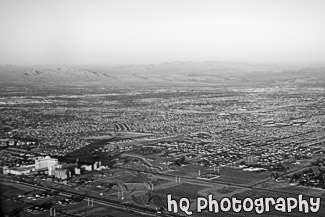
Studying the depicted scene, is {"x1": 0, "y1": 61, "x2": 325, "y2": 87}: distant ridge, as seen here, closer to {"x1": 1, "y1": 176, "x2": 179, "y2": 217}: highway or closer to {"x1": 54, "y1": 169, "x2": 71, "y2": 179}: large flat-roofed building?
{"x1": 54, "y1": 169, "x2": 71, "y2": 179}: large flat-roofed building

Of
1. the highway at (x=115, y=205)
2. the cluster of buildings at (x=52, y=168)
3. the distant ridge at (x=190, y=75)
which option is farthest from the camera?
the distant ridge at (x=190, y=75)

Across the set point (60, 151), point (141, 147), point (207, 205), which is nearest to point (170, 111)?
point (141, 147)

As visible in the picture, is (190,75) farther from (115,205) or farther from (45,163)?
(115,205)

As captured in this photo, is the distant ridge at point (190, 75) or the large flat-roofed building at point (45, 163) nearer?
the large flat-roofed building at point (45, 163)

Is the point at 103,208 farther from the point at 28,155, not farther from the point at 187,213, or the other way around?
the point at 28,155

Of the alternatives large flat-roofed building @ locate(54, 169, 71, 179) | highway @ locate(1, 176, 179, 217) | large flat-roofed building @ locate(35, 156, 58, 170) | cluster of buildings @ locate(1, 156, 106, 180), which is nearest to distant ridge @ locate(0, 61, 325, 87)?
large flat-roofed building @ locate(35, 156, 58, 170)

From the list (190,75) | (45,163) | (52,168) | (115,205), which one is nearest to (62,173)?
(52,168)

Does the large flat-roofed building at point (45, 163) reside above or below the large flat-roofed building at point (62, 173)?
above

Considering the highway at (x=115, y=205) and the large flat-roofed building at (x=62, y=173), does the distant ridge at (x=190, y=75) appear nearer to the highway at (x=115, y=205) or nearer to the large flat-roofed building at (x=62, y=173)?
the large flat-roofed building at (x=62, y=173)

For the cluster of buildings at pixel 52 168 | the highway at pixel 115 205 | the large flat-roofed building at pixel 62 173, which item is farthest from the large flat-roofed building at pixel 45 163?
the highway at pixel 115 205
